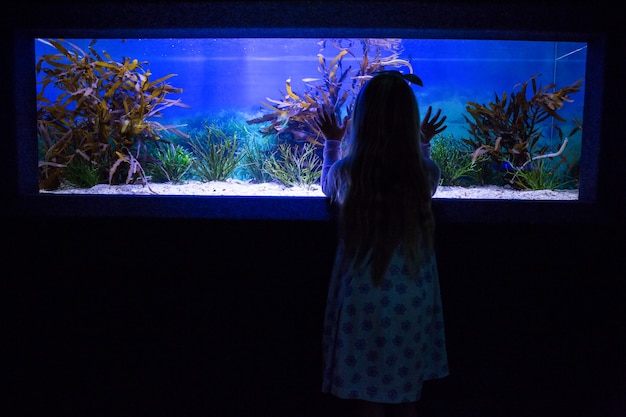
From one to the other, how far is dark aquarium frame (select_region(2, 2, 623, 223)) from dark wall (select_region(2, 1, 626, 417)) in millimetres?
15

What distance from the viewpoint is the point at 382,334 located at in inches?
67.9

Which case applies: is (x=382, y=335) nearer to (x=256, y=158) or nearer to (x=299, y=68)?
(x=256, y=158)

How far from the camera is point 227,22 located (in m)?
2.07

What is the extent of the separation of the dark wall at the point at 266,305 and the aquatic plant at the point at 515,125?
111 centimetres

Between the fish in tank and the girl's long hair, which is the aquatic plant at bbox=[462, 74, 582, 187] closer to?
the fish in tank

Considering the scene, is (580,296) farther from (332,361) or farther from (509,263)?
(332,361)

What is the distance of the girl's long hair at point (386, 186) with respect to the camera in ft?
5.63

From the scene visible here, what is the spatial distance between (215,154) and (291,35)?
138cm

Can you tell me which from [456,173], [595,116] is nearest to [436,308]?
[595,116]

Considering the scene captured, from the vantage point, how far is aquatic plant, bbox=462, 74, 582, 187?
3.18 meters

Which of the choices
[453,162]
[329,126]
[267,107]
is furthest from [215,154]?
[453,162]

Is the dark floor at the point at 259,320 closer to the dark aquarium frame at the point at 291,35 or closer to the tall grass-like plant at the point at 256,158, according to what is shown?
the dark aquarium frame at the point at 291,35

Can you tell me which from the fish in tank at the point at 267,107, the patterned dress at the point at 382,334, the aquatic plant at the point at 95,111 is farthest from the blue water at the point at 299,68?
the patterned dress at the point at 382,334

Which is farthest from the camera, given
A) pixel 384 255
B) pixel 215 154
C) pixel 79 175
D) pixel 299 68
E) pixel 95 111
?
pixel 215 154
